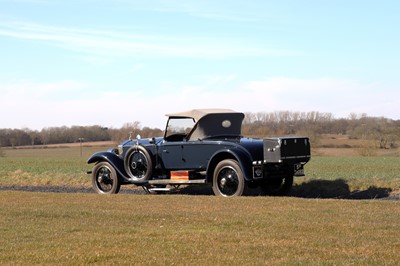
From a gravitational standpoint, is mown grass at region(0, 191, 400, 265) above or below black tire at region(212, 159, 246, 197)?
below

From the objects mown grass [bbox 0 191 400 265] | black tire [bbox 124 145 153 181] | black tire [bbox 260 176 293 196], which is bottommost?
mown grass [bbox 0 191 400 265]

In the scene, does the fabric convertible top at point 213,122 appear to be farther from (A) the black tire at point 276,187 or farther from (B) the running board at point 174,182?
(A) the black tire at point 276,187

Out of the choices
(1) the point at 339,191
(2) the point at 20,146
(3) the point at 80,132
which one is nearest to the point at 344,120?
(3) the point at 80,132

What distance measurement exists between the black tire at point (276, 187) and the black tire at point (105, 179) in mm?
3934

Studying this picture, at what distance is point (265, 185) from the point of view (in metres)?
18.1

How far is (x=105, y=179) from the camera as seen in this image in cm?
1925

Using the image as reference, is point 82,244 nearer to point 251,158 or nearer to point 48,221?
point 48,221

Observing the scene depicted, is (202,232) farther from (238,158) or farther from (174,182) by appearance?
(174,182)

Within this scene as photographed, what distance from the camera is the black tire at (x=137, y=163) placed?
18275 mm

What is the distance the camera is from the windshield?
60.1 feet

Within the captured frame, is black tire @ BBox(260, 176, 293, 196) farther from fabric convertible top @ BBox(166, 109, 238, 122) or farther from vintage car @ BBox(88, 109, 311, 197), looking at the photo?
Answer: fabric convertible top @ BBox(166, 109, 238, 122)

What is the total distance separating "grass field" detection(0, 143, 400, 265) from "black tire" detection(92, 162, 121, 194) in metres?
2.29

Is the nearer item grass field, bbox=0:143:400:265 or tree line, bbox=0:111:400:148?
grass field, bbox=0:143:400:265

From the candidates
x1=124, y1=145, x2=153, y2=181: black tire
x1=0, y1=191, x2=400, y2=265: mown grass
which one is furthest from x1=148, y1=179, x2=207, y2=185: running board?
x1=0, y1=191, x2=400, y2=265: mown grass
